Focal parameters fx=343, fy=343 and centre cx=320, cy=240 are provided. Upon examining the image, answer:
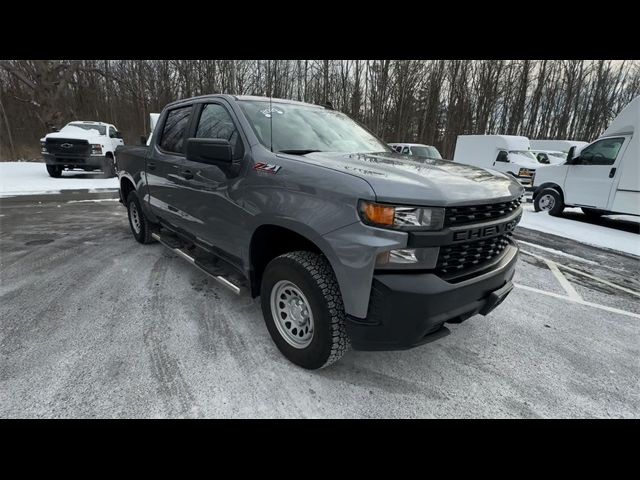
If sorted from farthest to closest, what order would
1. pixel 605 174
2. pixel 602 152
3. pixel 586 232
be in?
1. pixel 602 152
2. pixel 605 174
3. pixel 586 232

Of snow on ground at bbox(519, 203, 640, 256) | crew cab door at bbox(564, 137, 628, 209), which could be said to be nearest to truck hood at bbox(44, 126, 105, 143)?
snow on ground at bbox(519, 203, 640, 256)

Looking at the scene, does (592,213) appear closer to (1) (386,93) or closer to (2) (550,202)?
(2) (550,202)

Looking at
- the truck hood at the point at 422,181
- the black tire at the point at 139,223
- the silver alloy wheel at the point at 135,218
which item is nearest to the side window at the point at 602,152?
the truck hood at the point at 422,181

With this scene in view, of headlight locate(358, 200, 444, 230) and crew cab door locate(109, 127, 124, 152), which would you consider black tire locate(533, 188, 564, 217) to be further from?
crew cab door locate(109, 127, 124, 152)

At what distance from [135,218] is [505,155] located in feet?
53.2

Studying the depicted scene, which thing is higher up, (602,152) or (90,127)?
(90,127)

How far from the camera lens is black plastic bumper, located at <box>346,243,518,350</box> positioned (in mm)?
1908

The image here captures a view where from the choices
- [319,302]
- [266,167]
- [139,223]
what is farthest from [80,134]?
[319,302]

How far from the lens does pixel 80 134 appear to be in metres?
12.4

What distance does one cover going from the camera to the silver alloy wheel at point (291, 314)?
2.46m

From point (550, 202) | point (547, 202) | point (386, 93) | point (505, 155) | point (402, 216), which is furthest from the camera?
point (386, 93)
